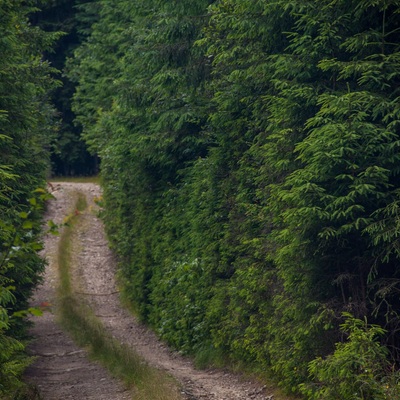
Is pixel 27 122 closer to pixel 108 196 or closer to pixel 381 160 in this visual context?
pixel 381 160

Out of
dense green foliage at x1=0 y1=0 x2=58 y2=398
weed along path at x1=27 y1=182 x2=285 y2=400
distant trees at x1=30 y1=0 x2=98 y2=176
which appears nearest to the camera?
dense green foliage at x1=0 y1=0 x2=58 y2=398

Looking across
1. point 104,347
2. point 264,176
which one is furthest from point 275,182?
point 104,347

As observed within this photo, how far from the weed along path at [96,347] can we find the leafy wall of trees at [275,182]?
2.17 feet

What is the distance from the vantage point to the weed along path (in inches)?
510

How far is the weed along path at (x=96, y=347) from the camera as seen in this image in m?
12.9

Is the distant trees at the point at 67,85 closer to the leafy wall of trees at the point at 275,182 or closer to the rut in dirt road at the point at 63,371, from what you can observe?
the rut in dirt road at the point at 63,371

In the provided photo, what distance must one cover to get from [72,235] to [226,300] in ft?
55.6

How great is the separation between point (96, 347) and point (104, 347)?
363 mm

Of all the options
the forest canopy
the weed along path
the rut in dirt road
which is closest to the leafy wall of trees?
the forest canopy

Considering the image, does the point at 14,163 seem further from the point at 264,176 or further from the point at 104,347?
the point at 104,347

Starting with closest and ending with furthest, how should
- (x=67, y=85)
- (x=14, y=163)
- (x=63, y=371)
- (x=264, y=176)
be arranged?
(x=264, y=176) < (x=14, y=163) < (x=63, y=371) < (x=67, y=85)

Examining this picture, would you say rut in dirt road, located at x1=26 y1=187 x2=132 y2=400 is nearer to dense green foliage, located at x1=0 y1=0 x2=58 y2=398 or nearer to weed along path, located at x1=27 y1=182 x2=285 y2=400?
weed along path, located at x1=27 y1=182 x2=285 y2=400

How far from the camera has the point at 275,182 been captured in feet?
40.2

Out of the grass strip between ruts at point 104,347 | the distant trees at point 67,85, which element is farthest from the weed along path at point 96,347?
the distant trees at point 67,85
